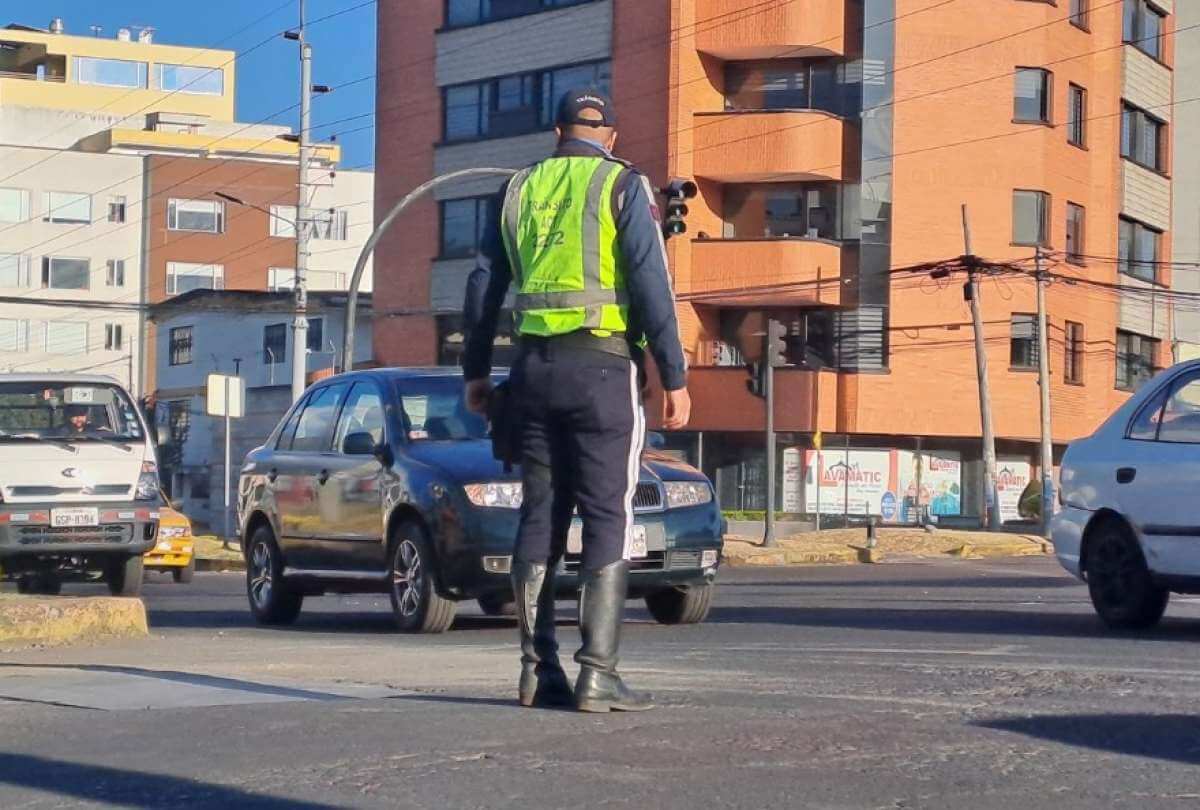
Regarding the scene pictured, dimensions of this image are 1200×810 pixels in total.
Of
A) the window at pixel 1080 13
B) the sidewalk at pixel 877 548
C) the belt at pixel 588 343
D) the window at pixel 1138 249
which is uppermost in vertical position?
the window at pixel 1080 13

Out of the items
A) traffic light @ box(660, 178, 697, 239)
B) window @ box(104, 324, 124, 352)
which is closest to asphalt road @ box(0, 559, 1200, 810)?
traffic light @ box(660, 178, 697, 239)

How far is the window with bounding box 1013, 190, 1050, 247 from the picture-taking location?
47344 mm

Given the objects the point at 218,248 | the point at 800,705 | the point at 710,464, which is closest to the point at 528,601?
the point at 800,705

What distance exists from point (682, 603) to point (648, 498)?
2.57 ft

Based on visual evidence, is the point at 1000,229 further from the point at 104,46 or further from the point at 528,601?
the point at 104,46

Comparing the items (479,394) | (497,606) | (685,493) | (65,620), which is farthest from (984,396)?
(479,394)

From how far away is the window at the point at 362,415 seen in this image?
1242 centimetres

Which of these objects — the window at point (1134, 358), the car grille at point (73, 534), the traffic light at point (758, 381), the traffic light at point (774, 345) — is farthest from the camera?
the window at point (1134, 358)

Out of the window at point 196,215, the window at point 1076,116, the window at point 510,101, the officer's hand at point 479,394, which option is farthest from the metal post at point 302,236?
the window at point 196,215

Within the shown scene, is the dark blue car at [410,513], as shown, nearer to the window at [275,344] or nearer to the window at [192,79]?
the window at [275,344]

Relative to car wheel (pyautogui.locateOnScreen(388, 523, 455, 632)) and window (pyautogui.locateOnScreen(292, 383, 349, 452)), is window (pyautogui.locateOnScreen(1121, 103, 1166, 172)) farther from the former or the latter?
car wheel (pyautogui.locateOnScreen(388, 523, 455, 632))

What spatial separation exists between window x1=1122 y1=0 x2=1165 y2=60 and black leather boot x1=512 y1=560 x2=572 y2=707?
48153 millimetres

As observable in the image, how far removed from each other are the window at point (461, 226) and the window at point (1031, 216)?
12839mm

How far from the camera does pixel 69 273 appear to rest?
84.9 metres
